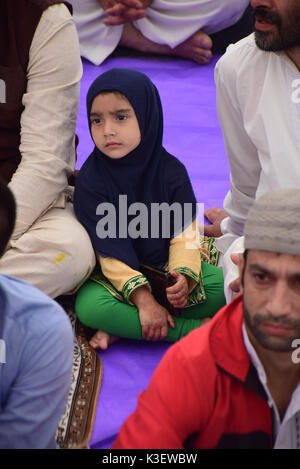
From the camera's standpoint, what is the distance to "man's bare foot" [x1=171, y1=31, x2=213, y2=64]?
4.54 metres

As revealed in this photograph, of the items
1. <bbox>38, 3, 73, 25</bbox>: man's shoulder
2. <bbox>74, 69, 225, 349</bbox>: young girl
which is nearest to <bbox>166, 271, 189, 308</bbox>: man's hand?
<bbox>74, 69, 225, 349</bbox>: young girl

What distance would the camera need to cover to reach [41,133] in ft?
9.01

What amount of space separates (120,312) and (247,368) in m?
0.89

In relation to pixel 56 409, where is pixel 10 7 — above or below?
above

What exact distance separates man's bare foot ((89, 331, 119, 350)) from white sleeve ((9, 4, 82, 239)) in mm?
382

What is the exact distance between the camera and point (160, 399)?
70.2 inches

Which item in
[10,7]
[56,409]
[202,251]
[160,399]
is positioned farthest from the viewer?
[202,251]

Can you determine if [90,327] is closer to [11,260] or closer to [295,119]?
[11,260]

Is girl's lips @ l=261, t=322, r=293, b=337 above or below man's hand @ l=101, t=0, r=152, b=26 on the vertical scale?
above

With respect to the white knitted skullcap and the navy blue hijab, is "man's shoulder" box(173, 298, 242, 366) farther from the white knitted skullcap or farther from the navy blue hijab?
the navy blue hijab

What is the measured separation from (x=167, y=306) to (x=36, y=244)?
1.44 feet

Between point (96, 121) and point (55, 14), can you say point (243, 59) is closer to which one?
point (96, 121)

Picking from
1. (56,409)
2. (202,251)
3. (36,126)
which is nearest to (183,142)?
(202,251)

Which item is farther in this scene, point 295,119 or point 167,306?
point 167,306
